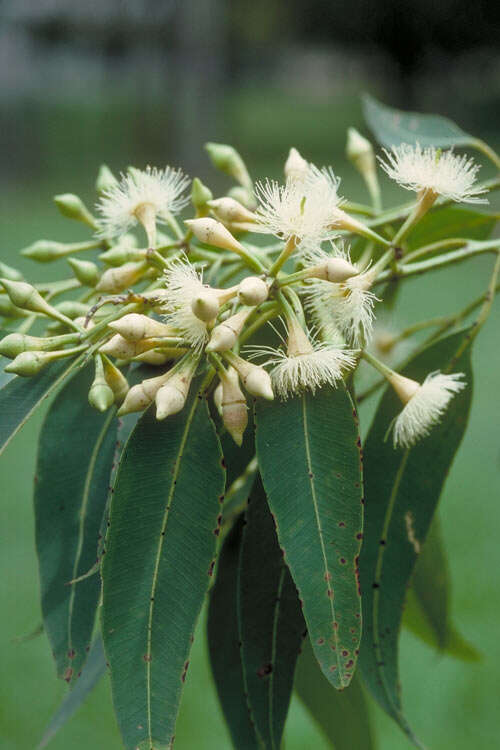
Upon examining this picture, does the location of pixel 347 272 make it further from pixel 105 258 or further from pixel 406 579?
pixel 406 579

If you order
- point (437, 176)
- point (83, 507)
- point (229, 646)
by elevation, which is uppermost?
point (437, 176)

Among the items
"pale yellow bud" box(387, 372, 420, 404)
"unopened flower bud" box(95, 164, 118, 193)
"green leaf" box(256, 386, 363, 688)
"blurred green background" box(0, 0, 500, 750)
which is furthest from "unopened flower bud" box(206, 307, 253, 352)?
"blurred green background" box(0, 0, 500, 750)

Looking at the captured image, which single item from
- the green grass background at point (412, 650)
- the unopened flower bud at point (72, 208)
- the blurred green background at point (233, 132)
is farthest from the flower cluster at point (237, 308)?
the blurred green background at point (233, 132)

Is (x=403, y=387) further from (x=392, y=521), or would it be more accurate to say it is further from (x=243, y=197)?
(x=243, y=197)

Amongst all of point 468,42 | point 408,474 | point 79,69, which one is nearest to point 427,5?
point 468,42

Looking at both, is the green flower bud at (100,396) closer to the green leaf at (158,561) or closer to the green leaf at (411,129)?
the green leaf at (158,561)

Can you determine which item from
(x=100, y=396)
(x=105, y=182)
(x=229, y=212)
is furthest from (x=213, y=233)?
(x=105, y=182)
